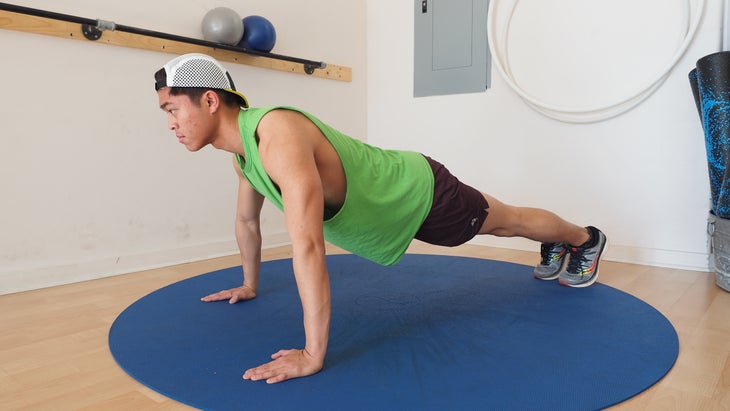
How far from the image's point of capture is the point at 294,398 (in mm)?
1231

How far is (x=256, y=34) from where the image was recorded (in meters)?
3.06

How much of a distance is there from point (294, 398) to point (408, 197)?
0.77 metres

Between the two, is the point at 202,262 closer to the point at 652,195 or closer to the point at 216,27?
the point at 216,27

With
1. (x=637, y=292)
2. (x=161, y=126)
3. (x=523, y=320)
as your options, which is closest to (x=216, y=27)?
(x=161, y=126)

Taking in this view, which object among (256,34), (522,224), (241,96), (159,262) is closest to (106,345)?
(241,96)

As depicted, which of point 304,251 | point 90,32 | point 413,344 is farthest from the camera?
point 90,32

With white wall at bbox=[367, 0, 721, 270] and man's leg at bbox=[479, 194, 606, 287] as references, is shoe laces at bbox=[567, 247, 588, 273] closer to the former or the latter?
man's leg at bbox=[479, 194, 606, 287]

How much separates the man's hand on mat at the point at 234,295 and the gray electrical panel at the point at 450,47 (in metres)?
2.21

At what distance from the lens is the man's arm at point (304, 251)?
132 centimetres

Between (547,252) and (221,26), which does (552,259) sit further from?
(221,26)

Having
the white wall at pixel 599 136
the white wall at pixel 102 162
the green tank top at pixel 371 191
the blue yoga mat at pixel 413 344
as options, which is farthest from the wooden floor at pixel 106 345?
the green tank top at pixel 371 191

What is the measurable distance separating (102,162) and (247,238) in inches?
44.0

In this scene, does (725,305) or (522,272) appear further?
(522,272)

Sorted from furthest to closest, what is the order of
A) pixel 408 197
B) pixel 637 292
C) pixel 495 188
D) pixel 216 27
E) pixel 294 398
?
1. pixel 495 188
2. pixel 216 27
3. pixel 637 292
4. pixel 408 197
5. pixel 294 398
